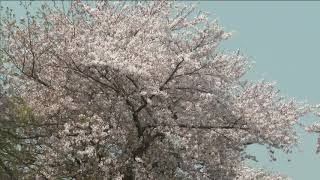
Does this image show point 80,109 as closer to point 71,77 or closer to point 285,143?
point 71,77

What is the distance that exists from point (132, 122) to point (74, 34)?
4.00 meters

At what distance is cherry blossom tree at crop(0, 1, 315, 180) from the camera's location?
2230 centimetres

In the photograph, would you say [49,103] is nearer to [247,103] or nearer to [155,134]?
[155,134]

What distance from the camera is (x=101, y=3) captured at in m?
26.6

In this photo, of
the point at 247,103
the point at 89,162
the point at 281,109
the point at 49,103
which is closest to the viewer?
the point at 89,162

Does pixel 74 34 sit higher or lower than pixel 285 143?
higher

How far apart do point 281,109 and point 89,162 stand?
372 inches

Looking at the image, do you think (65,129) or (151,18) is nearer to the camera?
(65,129)

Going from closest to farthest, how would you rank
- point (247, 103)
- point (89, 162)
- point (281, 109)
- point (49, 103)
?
point (89, 162), point (49, 103), point (247, 103), point (281, 109)

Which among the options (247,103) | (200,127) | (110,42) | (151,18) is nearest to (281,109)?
(247,103)

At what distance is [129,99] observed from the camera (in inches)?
899

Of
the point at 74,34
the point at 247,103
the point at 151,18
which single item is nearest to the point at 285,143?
the point at 247,103

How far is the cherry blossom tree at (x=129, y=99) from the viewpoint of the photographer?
22.3 metres

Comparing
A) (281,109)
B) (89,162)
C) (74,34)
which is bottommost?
(89,162)
